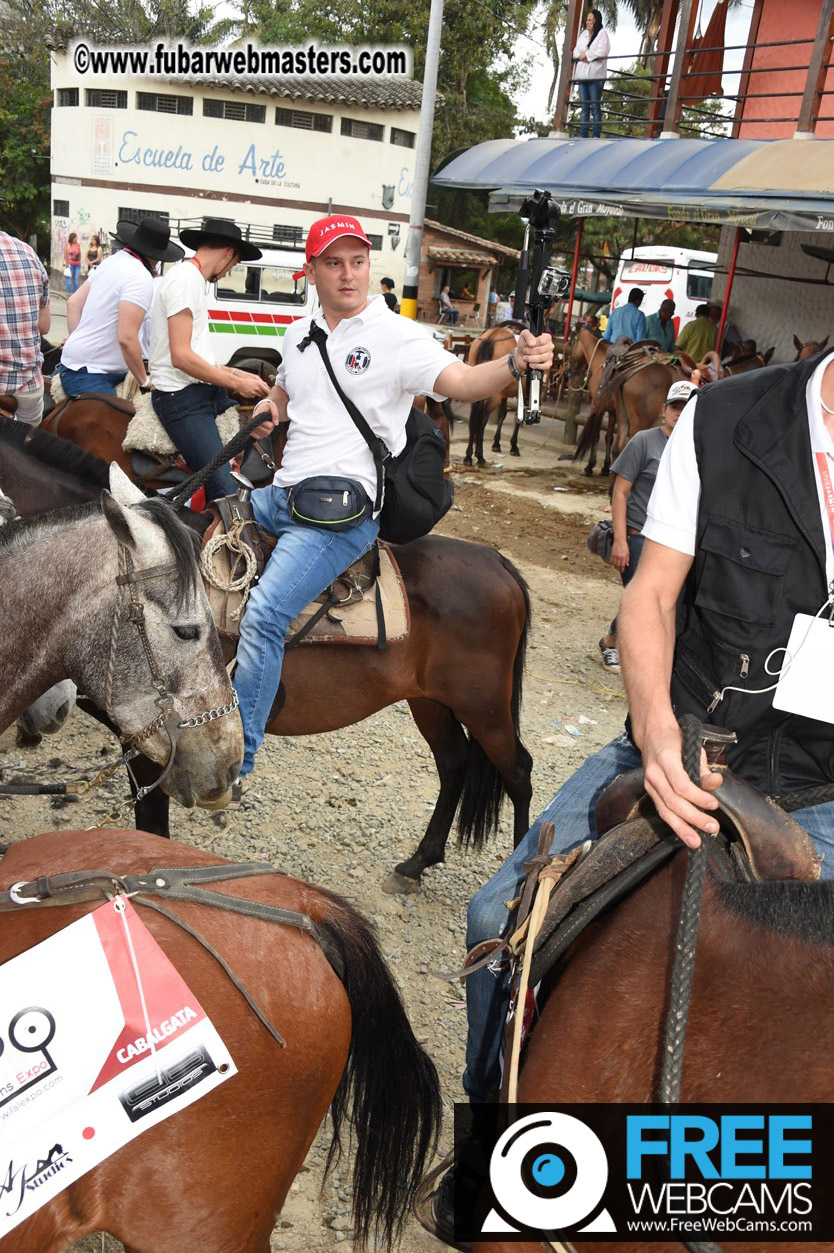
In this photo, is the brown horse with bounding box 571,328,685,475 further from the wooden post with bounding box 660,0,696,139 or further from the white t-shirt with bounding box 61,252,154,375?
the white t-shirt with bounding box 61,252,154,375

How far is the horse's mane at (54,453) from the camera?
3.09m

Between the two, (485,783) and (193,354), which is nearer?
(485,783)

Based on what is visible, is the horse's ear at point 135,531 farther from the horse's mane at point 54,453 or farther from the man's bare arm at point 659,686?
the man's bare arm at point 659,686

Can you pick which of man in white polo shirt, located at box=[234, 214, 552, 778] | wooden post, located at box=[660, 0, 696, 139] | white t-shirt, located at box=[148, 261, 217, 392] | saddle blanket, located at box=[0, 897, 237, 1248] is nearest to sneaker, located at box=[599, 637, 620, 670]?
white t-shirt, located at box=[148, 261, 217, 392]

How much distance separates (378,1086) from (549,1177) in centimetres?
61

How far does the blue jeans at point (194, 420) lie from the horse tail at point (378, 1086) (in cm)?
370

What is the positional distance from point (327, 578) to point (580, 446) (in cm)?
1110

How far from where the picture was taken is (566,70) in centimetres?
1320

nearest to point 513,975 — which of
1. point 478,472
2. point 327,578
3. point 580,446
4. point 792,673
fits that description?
point 792,673

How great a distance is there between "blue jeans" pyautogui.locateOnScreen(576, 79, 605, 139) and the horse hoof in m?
11.9

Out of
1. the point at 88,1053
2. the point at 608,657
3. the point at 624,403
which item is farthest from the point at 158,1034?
the point at 624,403

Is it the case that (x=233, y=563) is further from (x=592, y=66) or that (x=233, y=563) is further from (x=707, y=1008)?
(x=592, y=66)

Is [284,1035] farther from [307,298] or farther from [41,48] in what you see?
[41,48]

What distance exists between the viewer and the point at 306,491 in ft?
11.8
